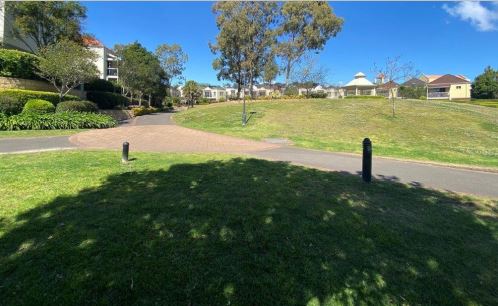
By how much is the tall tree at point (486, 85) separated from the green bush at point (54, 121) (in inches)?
2794

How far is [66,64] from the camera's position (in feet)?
67.3

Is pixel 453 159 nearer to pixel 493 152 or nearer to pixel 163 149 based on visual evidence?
pixel 493 152

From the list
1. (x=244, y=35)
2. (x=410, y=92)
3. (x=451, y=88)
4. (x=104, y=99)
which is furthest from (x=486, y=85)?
(x=104, y=99)

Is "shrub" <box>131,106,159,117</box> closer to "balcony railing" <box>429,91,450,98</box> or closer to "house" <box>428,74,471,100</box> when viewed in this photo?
"house" <box>428,74,471,100</box>

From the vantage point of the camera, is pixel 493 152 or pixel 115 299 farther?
pixel 493 152

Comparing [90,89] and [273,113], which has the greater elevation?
[90,89]

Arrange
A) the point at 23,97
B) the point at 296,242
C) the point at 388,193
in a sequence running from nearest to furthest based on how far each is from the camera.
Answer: the point at 296,242
the point at 388,193
the point at 23,97

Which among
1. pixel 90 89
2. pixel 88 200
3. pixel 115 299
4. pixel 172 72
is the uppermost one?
pixel 172 72

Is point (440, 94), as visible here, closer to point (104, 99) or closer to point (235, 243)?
point (104, 99)

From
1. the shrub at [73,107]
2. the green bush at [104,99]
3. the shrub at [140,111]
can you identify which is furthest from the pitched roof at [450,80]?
the shrub at [73,107]

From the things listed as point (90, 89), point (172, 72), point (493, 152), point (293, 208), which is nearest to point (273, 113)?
point (493, 152)

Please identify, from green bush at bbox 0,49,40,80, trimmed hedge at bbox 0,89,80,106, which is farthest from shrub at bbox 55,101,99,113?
green bush at bbox 0,49,40,80

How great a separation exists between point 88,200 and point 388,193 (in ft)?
19.0

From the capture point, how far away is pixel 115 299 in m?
2.85
